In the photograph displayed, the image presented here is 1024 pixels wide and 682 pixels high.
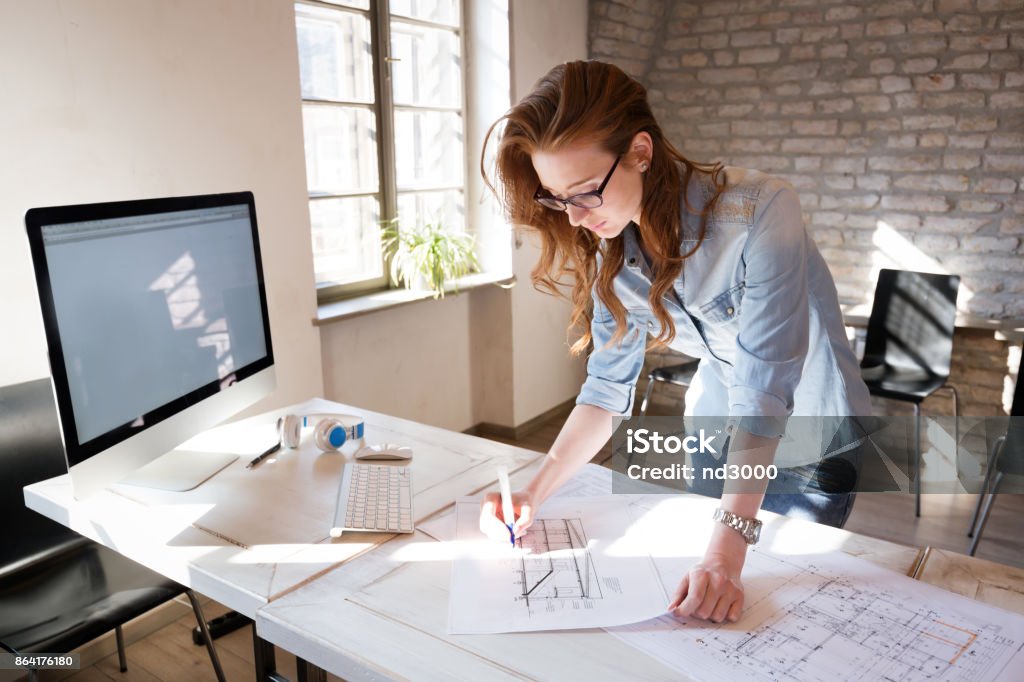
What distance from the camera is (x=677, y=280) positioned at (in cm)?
132

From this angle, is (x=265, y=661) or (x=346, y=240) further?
(x=346, y=240)

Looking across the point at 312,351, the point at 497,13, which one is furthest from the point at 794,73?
the point at 312,351

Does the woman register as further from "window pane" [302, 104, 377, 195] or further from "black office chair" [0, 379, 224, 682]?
"window pane" [302, 104, 377, 195]

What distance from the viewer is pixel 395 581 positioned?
3.73 ft

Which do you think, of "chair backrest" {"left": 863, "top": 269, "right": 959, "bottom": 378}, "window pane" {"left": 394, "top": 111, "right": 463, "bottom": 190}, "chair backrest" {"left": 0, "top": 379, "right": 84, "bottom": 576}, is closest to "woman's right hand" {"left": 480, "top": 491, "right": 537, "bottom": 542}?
"chair backrest" {"left": 0, "top": 379, "right": 84, "bottom": 576}

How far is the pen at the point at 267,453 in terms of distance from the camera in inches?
62.4

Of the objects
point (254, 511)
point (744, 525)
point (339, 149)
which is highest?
point (339, 149)

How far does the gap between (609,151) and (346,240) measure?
2.35 metres

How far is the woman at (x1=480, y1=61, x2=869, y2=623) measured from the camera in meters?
1.12

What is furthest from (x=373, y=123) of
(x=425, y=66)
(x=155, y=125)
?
(x=155, y=125)

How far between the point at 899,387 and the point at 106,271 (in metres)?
3.06

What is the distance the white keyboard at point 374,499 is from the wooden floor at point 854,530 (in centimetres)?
91

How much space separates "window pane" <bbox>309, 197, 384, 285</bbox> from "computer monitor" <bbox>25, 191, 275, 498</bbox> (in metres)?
1.54

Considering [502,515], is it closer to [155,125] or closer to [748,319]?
[748,319]
